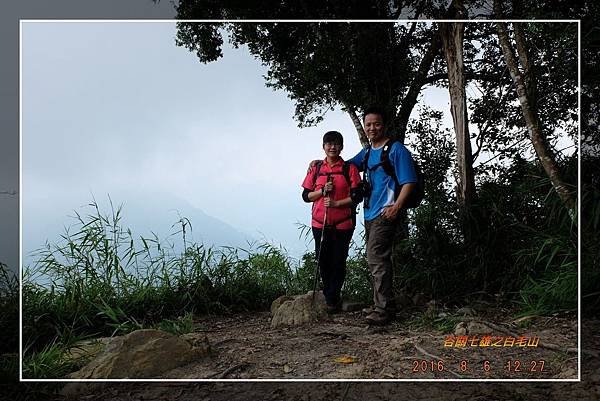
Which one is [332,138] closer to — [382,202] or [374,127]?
[374,127]

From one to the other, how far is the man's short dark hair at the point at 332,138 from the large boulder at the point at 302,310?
702mm

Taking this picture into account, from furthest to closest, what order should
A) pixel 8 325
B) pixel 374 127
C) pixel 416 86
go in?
pixel 8 325, pixel 416 86, pixel 374 127

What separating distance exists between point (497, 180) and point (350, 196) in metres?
0.76

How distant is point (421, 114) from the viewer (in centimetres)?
288

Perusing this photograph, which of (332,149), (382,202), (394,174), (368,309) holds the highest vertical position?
(332,149)

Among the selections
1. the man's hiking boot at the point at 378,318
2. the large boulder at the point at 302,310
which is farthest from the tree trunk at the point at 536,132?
the large boulder at the point at 302,310

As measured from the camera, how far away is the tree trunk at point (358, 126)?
9.04 feet

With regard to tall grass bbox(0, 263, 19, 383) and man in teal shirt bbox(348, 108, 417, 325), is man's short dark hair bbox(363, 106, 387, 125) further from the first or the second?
tall grass bbox(0, 263, 19, 383)

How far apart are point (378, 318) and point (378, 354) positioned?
19 cm

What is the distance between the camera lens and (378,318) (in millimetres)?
2820

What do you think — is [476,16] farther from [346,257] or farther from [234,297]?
[234,297]

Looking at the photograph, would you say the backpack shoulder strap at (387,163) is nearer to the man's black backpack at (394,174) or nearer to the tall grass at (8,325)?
the man's black backpack at (394,174)

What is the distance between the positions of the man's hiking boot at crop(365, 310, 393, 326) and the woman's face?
759 millimetres

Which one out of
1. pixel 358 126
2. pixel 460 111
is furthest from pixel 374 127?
pixel 460 111
